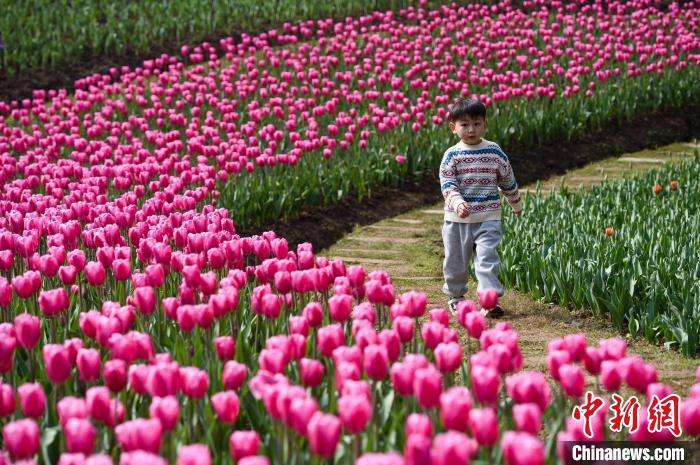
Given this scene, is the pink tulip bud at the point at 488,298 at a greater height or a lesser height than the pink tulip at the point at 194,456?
lesser

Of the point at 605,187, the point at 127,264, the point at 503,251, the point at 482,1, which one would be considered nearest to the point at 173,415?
the point at 127,264

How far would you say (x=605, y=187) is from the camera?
7223 millimetres

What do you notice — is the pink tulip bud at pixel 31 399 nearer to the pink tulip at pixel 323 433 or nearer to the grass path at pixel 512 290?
the pink tulip at pixel 323 433

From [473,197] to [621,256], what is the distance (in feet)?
2.85

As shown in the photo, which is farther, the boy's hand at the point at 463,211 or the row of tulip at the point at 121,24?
the row of tulip at the point at 121,24

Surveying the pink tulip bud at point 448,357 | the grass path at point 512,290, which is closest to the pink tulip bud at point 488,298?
the grass path at point 512,290

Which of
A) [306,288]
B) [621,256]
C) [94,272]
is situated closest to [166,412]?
[306,288]

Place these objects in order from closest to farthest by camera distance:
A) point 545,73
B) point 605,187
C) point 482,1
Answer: point 605,187 → point 545,73 → point 482,1

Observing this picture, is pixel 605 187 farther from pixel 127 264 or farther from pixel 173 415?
pixel 173 415

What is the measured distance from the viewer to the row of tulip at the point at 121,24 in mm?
14242

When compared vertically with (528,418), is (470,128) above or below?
above

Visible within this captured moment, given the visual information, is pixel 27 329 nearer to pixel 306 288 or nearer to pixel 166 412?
pixel 166 412

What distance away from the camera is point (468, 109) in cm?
525

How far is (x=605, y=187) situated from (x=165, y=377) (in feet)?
17.6
